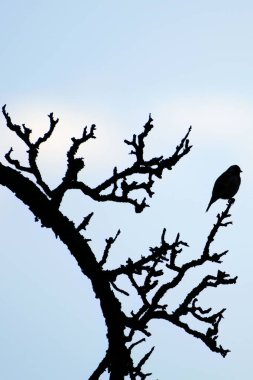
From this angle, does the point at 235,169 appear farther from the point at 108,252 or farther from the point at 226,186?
the point at 108,252

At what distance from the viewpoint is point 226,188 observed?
16672 mm

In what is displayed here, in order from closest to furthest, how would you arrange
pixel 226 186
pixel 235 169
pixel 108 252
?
pixel 108 252, pixel 226 186, pixel 235 169

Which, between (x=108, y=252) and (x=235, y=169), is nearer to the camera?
(x=108, y=252)

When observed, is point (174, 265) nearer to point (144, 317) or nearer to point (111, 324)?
point (144, 317)

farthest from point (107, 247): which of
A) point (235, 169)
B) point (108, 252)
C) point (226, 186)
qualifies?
point (235, 169)

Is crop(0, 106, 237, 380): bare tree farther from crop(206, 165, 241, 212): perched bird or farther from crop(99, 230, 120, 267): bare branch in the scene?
crop(206, 165, 241, 212): perched bird

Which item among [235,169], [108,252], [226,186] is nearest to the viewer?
[108,252]

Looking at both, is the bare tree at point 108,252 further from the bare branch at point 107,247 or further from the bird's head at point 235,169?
the bird's head at point 235,169

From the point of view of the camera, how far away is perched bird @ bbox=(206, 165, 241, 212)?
16.7 metres

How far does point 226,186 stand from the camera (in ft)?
54.8

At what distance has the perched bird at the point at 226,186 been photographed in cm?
1670

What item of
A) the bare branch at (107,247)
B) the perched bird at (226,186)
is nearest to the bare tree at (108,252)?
the bare branch at (107,247)

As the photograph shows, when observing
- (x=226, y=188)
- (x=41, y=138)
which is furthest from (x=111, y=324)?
(x=226, y=188)

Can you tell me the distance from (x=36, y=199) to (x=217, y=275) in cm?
240
